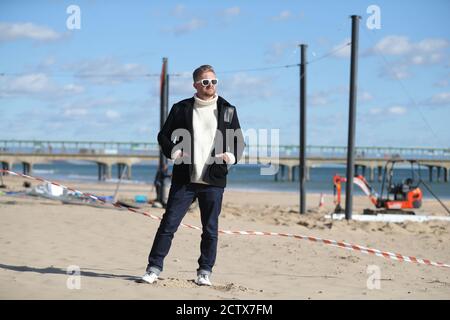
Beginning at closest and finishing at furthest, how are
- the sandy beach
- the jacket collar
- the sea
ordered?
the sandy beach
the jacket collar
the sea

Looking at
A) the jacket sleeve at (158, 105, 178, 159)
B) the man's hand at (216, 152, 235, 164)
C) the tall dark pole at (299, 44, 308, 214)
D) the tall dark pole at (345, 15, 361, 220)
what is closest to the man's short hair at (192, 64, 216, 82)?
the jacket sleeve at (158, 105, 178, 159)

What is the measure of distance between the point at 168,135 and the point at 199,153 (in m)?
0.30

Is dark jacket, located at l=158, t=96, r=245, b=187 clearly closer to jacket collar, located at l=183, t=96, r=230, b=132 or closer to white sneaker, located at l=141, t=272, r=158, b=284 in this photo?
jacket collar, located at l=183, t=96, r=230, b=132

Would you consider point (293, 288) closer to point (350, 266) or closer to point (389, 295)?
point (389, 295)

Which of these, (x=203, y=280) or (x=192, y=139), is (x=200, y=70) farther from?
(x=203, y=280)

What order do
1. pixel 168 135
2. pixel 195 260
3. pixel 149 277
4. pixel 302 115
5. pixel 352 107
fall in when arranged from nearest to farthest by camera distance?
pixel 149 277, pixel 168 135, pixel 195 260, pixel 352 107, pixel 302 115

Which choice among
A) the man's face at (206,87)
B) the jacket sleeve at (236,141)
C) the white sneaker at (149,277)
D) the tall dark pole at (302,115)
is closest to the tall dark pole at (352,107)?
the tall dark pole at (302,115)

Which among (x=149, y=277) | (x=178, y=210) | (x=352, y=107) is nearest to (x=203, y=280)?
(x=149, y=277)

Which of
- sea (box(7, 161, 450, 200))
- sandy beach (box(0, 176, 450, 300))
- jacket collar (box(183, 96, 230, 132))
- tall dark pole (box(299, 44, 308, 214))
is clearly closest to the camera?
sandy beach (box(0, 176, 450, 300))

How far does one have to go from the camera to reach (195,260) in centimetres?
801

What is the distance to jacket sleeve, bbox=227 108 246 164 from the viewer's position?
18.7 feet

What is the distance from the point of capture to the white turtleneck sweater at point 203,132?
5.59 metres

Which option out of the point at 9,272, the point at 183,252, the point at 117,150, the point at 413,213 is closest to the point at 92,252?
the point at 183,252
